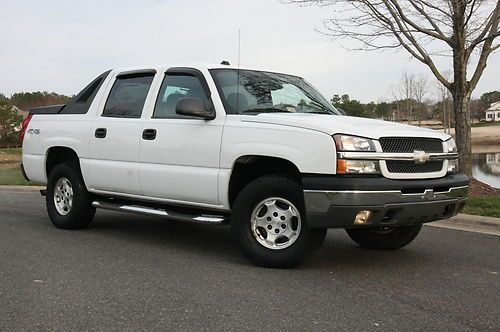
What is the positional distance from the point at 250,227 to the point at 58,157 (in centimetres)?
340

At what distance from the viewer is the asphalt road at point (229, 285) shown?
12.9ft

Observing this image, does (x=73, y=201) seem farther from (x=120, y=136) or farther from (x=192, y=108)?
(x=192, y=108)

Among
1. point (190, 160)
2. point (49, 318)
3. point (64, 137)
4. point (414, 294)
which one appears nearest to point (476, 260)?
point (414, 294)

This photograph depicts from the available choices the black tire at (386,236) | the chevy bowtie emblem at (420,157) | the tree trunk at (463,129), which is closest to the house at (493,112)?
the tree trunk at (463,129)

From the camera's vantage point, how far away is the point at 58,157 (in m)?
7.50

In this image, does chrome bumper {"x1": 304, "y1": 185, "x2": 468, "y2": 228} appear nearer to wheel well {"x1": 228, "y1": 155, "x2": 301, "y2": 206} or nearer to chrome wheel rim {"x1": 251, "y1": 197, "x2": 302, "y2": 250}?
chrome wheel rim {"x1": 251, "y1": 197, "x2": 302, "y2": 250}

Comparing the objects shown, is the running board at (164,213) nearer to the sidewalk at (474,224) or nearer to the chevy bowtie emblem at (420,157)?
the chevy bowtie emblem at (420,157)

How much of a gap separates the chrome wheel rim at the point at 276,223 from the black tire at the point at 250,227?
0.03 m

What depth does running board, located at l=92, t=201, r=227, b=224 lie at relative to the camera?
18.4 feet

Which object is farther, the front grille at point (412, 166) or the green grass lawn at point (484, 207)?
the green grass lawn at point (484, 207)

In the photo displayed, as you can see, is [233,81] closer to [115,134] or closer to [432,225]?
[115,134]

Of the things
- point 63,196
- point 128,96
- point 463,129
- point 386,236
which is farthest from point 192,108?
point 463,129

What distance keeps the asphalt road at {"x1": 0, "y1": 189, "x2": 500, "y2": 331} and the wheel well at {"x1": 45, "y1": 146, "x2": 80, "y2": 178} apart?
0.93m

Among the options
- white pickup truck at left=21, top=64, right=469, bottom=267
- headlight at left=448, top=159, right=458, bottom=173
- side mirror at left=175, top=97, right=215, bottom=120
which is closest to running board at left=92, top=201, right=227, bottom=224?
white pickup truck at left=21, top=64, right=469, bottom=267
